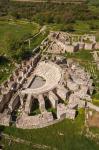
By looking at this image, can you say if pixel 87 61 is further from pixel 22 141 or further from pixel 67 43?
pixel 22 141

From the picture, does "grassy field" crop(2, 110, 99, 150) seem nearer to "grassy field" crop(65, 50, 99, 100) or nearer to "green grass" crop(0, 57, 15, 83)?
"grassy field" crop(65, 50, 99, 100)

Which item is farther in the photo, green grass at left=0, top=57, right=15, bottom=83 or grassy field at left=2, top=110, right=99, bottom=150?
green grass at left=0, top=57, right=15, bottom=83

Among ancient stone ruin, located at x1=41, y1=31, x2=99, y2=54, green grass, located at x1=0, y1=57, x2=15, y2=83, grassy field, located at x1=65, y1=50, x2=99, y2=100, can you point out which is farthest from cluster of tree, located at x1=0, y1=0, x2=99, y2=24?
green grass, located at x1=0, y1=57, x2=15, y2=83

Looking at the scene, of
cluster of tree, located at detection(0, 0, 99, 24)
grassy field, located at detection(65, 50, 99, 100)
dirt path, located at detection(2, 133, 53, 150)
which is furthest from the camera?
cluster of tree, located at detection(0, 0, 99, 24)

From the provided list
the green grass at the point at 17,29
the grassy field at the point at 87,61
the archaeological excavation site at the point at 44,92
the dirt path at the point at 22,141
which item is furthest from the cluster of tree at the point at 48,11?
the dirt path at the point at 22,141

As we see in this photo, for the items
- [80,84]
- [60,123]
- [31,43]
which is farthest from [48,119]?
[31,43]

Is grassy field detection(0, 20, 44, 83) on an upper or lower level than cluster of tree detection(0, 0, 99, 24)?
lower
